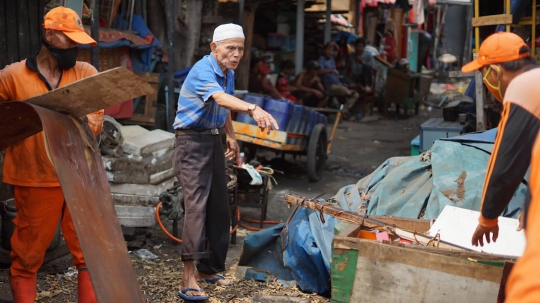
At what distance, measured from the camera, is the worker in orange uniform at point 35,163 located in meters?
3.67

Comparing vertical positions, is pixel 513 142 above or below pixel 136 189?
above

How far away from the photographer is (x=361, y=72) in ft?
56.5

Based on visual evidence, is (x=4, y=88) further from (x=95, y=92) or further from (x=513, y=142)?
(x=513, y=142)

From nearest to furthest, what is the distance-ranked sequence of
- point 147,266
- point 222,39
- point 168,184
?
point 222,39 < point 147,266 < point 168,184

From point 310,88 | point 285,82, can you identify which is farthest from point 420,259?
point 310,88

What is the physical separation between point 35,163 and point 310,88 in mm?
11294

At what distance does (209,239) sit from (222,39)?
4.90 feet

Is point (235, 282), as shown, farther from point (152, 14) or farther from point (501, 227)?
point (152, 14)

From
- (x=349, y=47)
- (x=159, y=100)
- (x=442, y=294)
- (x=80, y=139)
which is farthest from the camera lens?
(x=349, y=47)

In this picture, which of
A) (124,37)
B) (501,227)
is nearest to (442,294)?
(501,227)

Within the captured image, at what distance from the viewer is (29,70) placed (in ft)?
12.1

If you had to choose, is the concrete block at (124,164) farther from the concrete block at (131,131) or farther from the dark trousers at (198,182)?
the dark trousers at (198,182)

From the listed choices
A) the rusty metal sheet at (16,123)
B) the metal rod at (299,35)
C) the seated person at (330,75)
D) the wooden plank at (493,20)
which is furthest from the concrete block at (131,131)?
the seated person at (330,75)

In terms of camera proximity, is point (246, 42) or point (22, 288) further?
point (246, 42)
